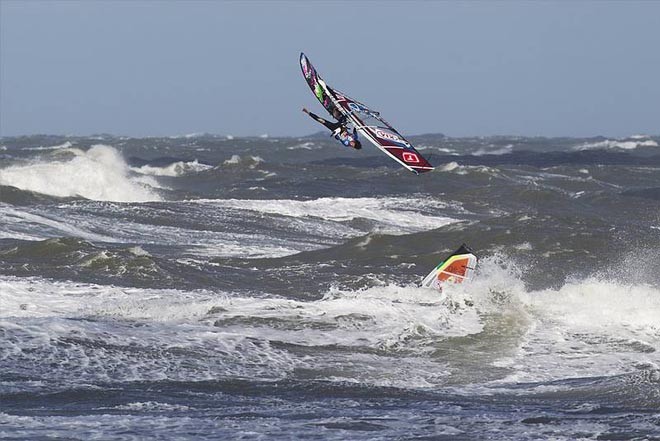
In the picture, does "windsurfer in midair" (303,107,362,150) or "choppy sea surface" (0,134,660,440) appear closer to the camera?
"choppy sea surface" (0,134,660,440)

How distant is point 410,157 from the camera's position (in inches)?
780

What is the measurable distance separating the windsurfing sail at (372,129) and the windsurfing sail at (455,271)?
227 cm

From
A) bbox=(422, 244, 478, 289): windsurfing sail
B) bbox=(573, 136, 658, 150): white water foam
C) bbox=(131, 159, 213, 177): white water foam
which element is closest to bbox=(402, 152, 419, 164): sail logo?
bbox=(422, 244, 478, 289): windsurfing sail

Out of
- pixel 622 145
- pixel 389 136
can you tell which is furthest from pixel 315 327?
pixel 622 145

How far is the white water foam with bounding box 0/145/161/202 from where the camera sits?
141 feet

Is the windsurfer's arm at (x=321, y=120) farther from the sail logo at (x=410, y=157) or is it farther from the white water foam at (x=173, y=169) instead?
the white water foam at (x=173, y=169)

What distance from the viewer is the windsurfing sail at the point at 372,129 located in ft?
64.5

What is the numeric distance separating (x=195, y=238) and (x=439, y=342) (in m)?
14.0

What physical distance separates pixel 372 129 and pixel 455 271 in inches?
118

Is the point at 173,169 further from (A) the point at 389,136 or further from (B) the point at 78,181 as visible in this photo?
(A) the point at 389,136

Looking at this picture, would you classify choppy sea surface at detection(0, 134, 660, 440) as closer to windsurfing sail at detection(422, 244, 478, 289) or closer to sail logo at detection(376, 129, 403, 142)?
windsurfing sail at detection(422, 244, 478, 289)

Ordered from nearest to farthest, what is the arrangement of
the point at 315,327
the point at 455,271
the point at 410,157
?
the point at 315,327
the point at 410,157
the point at 455,271

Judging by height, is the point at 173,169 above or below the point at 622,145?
above

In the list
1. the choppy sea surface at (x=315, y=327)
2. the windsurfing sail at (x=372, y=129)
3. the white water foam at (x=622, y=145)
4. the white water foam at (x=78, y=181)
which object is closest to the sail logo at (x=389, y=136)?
the windsurfing sail at (x=372, y=129)
